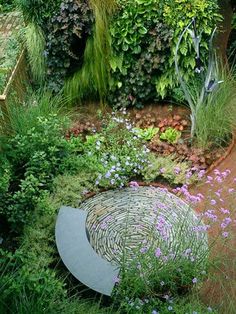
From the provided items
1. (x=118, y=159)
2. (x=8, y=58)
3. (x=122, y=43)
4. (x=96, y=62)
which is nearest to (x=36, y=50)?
(x=8, y=58)

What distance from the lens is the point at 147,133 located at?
5492 mm

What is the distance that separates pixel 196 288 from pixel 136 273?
508 mm

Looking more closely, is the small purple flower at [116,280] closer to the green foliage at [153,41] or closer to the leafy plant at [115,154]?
the leafy plant at [115,154]

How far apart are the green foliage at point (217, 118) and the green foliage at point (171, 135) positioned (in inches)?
10.1

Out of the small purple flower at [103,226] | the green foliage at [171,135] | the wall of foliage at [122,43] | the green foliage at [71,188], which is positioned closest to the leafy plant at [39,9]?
the wall of foliage at [122,43]

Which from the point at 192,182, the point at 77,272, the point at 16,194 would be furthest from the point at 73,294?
the point at 192,182

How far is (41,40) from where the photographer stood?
19.1 ft

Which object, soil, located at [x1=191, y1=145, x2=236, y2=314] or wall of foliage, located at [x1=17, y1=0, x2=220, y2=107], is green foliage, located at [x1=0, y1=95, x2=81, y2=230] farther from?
soil, located at [x1=191, y1=145, x2=236, y2=314]

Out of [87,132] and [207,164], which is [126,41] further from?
[207,164]

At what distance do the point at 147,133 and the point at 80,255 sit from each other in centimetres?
197

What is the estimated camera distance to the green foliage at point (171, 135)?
5.43 m

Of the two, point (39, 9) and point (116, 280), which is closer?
point (116, 280)

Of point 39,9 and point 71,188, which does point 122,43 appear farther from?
point 71,188

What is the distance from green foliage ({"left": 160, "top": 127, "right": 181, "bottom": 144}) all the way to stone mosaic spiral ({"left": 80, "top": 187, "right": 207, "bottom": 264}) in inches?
30.4
